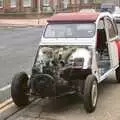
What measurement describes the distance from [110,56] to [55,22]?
1472mm

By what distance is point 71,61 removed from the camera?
9.59 metres

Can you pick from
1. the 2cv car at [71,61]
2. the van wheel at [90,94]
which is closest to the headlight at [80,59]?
the 2cv car at [71,61]

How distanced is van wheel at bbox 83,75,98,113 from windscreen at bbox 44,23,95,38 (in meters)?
1.43

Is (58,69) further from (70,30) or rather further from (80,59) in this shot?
(70,30)

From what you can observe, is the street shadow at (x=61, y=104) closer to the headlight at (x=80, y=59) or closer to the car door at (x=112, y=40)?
the headlight at (x=80, y=59)

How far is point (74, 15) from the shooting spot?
35.2 feet

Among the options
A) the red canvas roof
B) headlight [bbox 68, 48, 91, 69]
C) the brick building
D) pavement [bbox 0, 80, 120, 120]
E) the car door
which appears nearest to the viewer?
pavement [bbox 0, 80, 120, 120]

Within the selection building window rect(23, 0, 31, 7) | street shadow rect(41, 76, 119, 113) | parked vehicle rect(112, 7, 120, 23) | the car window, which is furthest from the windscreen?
building window rect(23, 0, 31, 7)

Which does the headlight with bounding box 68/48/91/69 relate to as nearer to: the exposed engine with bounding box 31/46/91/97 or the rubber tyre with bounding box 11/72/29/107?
the exposed engine with bounding box 31/46/91/97

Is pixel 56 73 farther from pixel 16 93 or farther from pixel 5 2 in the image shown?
pixel 5 2

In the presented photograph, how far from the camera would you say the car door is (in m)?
11.0

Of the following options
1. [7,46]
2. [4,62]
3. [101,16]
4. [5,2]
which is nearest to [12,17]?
[5,2]

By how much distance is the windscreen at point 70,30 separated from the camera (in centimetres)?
1028

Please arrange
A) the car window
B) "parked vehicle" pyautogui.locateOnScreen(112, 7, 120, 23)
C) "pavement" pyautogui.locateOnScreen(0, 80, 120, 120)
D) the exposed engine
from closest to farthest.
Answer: "pavement" pyautogui.locateOnScreen(0, 80, 120, 120), the exposed engine, the car window, "parked vehicle" pyautogui.locateOnScreen(112, 7, 120, 23)
